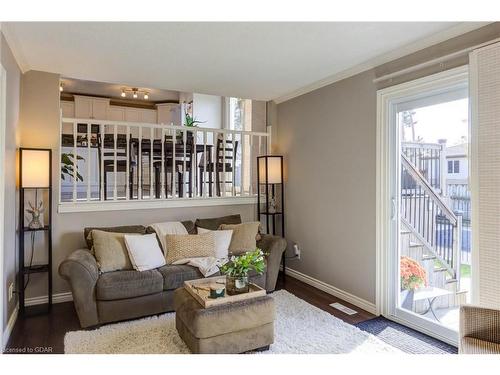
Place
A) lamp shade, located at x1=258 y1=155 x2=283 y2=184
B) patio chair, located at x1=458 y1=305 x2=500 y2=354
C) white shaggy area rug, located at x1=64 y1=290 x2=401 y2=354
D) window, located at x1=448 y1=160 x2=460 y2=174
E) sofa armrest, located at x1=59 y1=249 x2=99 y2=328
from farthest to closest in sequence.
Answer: lamp shade, located at x1=258 y1=155 x2=283 y2=184
sofa armrest, located at x1=59 y1=249 x2=99 y2=328
window, located at x1=448 y1=160 x2=460 y2=174
white shaggy area rug, located at x1=64 y1=290 x2=401 y2=354
patio chair, located at x1=458 y1=305 x2=500 y2=354

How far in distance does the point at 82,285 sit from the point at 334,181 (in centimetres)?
271

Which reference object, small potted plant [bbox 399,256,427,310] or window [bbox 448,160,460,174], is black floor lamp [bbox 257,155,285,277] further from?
window [bbox 448,160,460,174]

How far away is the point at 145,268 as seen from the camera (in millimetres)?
3199

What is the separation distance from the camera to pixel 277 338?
2662 millimetres

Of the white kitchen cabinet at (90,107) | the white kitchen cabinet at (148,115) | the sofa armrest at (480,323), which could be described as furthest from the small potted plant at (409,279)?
the white kitchen cabinet at (90,107)

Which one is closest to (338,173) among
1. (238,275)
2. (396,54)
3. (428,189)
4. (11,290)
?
(428,189)

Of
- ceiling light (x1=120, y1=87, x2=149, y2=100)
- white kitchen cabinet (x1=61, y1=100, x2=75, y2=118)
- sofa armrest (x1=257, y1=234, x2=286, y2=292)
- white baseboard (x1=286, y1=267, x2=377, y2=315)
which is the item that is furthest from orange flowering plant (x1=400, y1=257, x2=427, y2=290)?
white kitchen cabinet (x1=61, y1=100, x2=75, y2=118)

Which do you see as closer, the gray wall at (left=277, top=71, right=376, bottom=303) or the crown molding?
the crown molding

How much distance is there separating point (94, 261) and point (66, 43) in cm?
194

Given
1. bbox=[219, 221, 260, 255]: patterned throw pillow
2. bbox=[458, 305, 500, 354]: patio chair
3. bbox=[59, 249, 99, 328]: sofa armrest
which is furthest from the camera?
bbox=[219, 221, 260, 255]: patterned throw pillow

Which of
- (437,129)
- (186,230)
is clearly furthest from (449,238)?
(186,230)

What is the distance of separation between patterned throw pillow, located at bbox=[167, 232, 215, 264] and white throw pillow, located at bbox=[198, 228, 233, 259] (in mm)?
73

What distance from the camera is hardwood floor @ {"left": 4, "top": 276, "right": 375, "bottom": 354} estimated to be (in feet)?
8.38
